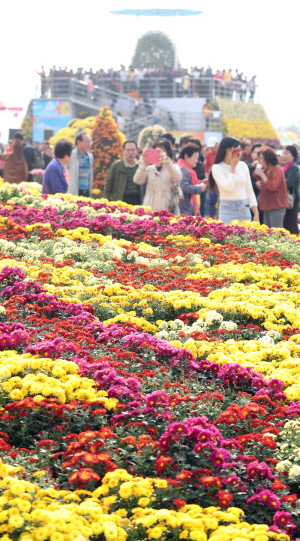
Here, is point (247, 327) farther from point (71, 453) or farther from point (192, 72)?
point (192, 72)

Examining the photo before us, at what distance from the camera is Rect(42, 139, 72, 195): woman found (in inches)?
372

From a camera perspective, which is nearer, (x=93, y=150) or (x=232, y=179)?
(x=232, y=179)

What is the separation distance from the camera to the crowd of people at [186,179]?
8588 millimetres

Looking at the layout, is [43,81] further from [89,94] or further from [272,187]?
[272,187]

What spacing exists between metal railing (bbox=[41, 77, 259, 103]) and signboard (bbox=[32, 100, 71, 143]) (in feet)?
2.69

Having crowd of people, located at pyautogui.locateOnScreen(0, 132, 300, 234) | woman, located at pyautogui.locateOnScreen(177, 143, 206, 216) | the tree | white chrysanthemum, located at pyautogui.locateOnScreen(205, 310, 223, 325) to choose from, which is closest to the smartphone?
crowd of people, located at pyautogui.locateOnScreen(0, 132, 300, 234)

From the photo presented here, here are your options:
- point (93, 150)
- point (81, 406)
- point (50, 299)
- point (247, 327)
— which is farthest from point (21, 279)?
point (93, 150)

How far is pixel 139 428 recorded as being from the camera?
3.61m

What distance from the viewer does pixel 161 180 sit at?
364 inches

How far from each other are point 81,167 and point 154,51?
1491 inches

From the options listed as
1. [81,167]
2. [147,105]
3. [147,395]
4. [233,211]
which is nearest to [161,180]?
[233,211]

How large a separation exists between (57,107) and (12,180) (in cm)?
2064

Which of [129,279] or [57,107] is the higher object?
[57,107]

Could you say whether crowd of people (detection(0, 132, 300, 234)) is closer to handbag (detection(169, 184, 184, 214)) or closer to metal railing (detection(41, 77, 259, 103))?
handbag (detection(169, 184, 184, 214))
